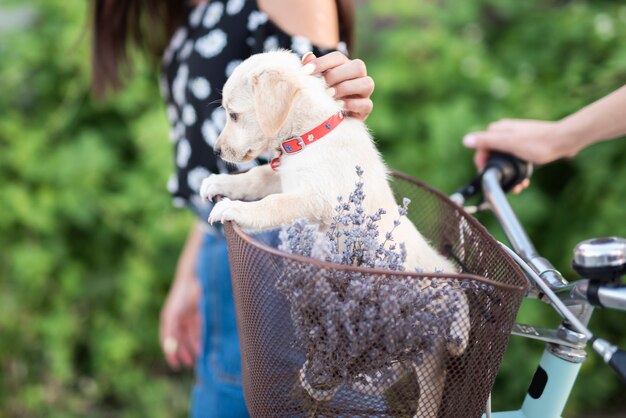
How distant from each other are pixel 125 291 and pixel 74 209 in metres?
0.51

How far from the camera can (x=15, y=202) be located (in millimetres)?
3455

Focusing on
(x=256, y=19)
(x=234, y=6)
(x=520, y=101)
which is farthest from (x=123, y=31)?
(x=520, y=101)

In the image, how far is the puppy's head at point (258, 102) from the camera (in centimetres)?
109

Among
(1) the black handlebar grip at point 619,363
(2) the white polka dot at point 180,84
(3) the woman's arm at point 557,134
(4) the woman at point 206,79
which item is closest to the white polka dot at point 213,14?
(4) the woman at point 206,79

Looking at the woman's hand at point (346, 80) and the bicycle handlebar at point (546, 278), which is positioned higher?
the woman's hand at point (346, 80)

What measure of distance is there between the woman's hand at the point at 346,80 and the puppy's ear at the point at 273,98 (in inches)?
4.0

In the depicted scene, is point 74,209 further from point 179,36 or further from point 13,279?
point 179,36

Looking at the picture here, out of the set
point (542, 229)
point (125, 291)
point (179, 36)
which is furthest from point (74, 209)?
point (542, 229)

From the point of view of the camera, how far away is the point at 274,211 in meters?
1.08

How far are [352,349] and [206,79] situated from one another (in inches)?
38.8

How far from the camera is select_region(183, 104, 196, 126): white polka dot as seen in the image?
5.93 feet

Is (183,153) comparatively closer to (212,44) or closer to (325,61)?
(212,44)

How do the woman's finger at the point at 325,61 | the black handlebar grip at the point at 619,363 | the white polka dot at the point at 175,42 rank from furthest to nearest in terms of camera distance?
the white polka dot at the point at 175,42 < the woman's finger at the point at 325,61 < the black handlebar grip at the point at 619,363

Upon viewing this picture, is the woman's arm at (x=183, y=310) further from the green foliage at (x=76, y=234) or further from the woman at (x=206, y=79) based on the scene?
the green foliage at (x=76, y=234)
